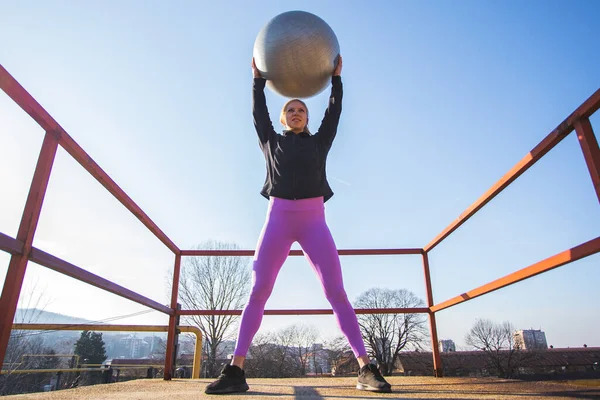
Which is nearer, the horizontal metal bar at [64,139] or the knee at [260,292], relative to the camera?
the horizontal metal bar at [64,139]

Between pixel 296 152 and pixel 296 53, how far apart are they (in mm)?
554

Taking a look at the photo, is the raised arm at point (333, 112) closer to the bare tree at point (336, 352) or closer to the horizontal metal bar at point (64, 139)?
the horizontal metal bar at point (64, 139)

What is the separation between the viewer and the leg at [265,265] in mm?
1922

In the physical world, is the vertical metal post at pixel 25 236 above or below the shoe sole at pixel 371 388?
above

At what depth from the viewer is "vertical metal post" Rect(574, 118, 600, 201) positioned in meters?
1.22

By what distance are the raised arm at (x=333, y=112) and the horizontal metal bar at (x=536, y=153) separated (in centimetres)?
96

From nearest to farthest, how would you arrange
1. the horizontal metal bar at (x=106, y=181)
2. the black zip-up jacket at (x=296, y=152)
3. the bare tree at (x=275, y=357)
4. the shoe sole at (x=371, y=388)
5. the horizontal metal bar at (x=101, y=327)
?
the horizontal metal bar at (x=106, y=181) → the shoe sole at (x=371, y=388) → the black zip-up jacket at (x=296, y=152) → the horizontal metal bar at (x=101, y=327) → the bare tree at (x=275, y=357)

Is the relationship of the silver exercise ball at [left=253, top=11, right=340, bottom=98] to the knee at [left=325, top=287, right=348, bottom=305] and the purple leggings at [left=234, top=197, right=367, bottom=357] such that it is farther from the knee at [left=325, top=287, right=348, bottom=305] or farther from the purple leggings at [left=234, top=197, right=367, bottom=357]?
the knee at [left=325, top=287, right=348, bottom=305]

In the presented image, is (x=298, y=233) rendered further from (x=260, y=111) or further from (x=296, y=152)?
(x=260, y=111)

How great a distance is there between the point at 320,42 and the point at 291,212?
100cm

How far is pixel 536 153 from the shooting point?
5.16ft

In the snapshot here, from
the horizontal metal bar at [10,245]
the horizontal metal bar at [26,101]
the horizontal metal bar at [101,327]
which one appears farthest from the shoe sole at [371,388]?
the horizontal metal bar at [101,327]

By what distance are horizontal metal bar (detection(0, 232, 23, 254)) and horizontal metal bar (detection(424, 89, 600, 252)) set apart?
1.97 m

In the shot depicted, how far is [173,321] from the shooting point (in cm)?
306
